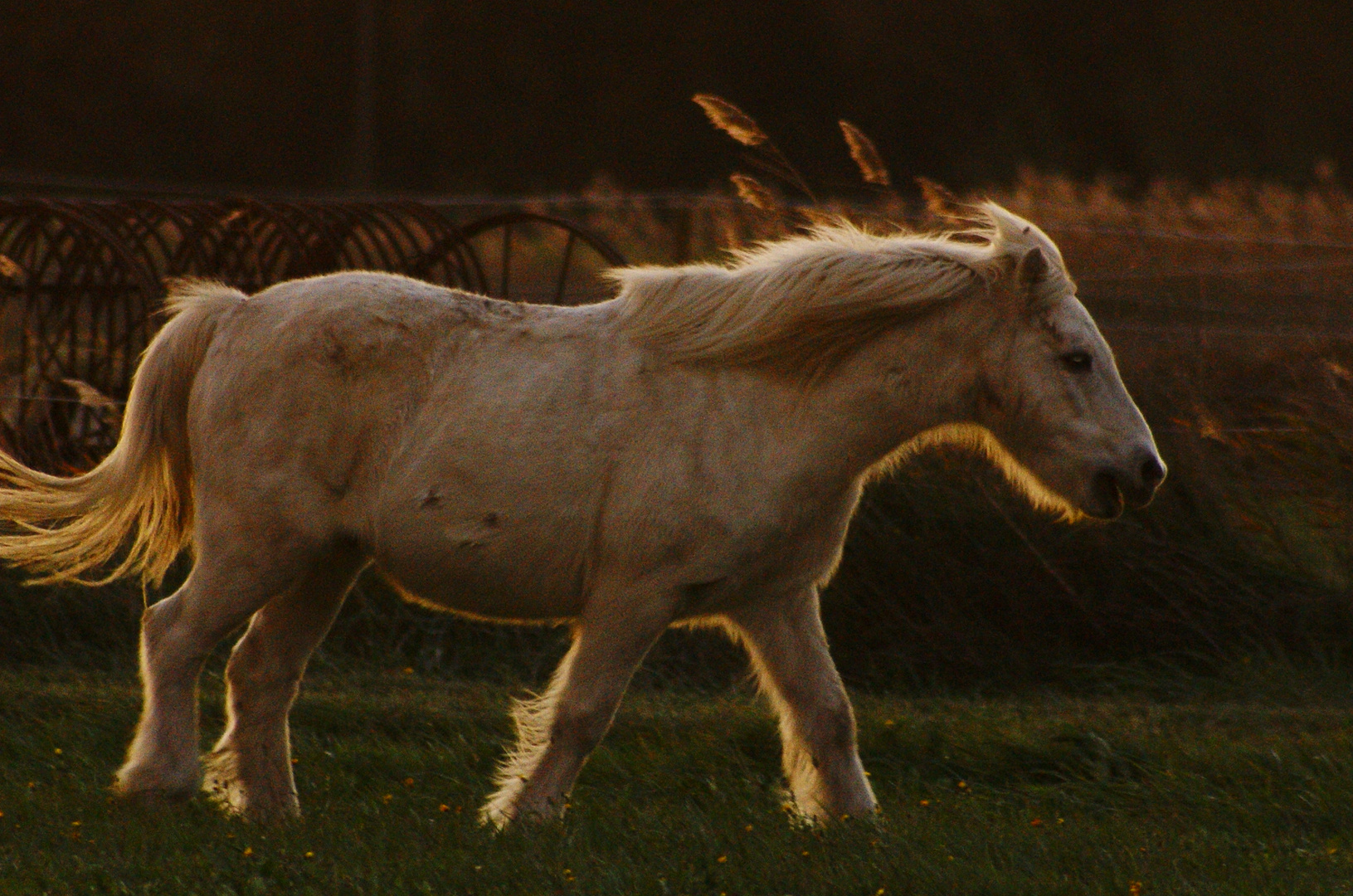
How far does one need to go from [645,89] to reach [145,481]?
31.5 meters

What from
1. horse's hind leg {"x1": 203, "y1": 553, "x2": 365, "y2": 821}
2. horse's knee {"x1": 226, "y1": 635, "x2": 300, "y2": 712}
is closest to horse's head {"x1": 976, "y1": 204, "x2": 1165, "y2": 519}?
horse's hind leg {"x1": 203, "y1": 553, "x2": 365, "y2": 821}

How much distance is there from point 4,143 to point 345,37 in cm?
751

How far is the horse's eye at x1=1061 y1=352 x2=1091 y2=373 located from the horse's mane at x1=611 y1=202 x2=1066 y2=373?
9.1 inches

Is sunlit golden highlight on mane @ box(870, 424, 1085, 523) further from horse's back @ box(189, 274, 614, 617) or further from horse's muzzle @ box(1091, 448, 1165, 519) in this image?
horse's back @ box(189, 274, 614, 617)

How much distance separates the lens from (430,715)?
21.4ft

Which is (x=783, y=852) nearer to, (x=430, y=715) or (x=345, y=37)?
(x=430, y=715)

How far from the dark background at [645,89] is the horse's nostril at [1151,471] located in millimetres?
28231

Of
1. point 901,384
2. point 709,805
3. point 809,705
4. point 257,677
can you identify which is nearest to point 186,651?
point 257,677

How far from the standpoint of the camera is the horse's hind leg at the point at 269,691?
5242mm

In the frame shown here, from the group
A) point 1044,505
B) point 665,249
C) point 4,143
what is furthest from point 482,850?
point 4,143

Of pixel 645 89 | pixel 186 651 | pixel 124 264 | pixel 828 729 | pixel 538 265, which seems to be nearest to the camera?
pixel 186 651

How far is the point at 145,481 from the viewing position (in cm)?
538

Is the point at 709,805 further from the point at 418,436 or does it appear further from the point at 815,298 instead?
the point at 815,298

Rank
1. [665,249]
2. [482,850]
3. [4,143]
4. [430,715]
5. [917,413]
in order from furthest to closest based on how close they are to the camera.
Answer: [4,143] < [665,249] < [430,715] < [917,413] < [482,850]
